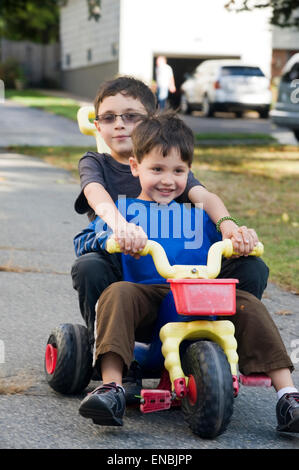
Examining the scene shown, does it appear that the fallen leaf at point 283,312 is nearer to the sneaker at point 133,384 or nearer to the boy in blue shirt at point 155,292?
the boy in blue shirt at point 155,292

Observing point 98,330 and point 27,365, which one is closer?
point 98,330

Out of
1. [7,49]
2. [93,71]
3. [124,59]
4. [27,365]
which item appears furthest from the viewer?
[7,49]

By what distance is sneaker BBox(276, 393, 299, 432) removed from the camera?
108 inches

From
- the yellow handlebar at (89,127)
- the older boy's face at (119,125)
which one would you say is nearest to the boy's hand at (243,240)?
the older boy's face at (119,125)

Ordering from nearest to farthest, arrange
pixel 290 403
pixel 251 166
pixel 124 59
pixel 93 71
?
pixel 290 403 < pixel 251 166 < pixel 124 59 < pixel 93 71

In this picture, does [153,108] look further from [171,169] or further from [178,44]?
[178,44]

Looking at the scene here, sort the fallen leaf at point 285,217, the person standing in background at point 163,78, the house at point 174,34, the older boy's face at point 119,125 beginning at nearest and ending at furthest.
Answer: the older boy's face at point 119,125 < the fallen leaf at point 285,217 < the person standing in background at point 163,78 < the house at point 174,34

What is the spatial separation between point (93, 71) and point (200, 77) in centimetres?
810

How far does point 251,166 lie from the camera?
1109 cm

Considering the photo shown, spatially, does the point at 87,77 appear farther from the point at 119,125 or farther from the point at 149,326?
the point at 149,326

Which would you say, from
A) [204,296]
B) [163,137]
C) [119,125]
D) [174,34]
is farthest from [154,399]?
[174,34]

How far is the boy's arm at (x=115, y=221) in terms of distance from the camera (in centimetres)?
282

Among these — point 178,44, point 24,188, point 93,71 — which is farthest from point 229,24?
point 24,188

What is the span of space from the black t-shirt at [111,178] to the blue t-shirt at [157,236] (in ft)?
0.73
